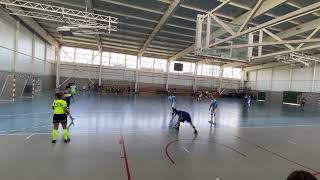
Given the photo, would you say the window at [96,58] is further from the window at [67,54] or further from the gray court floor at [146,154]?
the gray court floor at [146,154]

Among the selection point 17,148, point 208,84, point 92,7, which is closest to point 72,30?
point 92,7

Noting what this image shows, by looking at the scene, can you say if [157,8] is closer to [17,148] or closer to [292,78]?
[17,148]

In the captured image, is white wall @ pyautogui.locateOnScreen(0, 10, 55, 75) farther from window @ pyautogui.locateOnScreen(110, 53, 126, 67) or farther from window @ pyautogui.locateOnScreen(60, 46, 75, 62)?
window @ pyautogui.locateOnScreen(110, 53, 126, 67)

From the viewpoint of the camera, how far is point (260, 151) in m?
6.95

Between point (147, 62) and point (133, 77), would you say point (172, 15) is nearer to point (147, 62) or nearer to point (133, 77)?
point (147, 62)

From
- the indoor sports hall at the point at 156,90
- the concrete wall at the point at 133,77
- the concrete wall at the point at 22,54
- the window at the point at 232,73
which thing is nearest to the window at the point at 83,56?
the indoor sports hall at the point at 156,90

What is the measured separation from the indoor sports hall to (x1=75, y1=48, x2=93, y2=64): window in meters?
0.18

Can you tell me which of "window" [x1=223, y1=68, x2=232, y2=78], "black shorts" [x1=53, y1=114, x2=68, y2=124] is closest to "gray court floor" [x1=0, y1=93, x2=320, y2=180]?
"black shorts" [x1=53, y1=114, x2=68, y2=124]

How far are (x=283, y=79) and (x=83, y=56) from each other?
38.4 m

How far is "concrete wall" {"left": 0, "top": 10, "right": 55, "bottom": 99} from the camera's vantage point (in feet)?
54.7

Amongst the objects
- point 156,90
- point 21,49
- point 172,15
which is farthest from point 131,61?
point 172,15

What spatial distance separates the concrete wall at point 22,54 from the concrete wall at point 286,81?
4132 cm

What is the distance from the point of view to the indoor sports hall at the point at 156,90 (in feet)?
17.8

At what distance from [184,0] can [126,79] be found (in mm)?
25500
